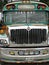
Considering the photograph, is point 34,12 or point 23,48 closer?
point 23,48

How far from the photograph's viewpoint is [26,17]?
10688 millimetres

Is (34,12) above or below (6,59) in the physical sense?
above

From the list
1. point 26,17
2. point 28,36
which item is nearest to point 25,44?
point 28,36

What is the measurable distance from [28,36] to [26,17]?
50.0 inches

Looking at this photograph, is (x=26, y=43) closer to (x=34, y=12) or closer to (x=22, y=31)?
(x=22, y=31)

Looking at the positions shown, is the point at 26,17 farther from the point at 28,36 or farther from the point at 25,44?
the point at 25,44

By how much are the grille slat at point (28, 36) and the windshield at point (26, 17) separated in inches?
42.9

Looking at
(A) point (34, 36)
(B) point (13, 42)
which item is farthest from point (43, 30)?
(B) point (13, 42)

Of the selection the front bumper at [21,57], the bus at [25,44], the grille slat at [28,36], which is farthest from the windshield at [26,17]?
the front bumper at [21,57]

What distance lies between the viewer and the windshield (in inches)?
420

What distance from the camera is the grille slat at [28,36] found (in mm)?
9578

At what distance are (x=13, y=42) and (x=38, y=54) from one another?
0.86 m

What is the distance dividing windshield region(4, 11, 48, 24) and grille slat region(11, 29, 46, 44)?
3.57 feet

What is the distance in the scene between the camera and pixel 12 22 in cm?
1065
